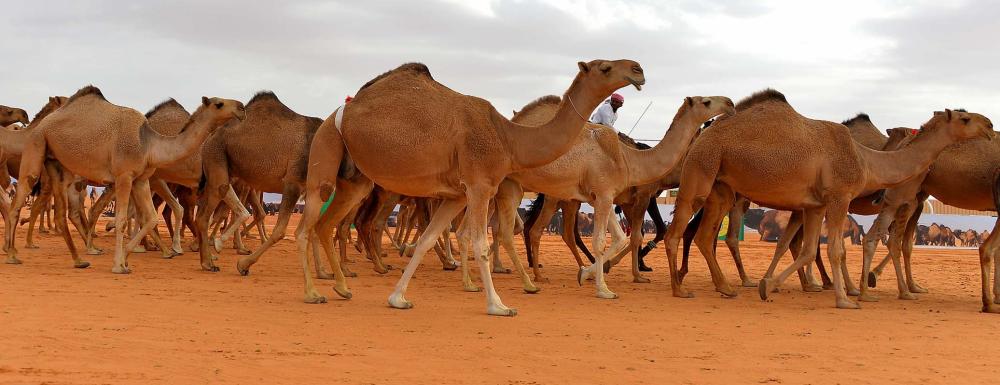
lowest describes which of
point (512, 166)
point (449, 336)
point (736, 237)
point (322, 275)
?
point (449, 336)

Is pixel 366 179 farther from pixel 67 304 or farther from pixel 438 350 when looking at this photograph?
pixel 438 350

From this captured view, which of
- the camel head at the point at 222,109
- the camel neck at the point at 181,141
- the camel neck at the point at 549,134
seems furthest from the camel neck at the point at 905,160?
the camel neck at the point at 181,141

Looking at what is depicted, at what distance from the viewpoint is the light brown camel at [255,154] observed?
13.9m

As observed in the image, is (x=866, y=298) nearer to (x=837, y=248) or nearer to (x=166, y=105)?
(x=837, y=248)

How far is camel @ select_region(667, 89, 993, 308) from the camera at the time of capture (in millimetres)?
11773

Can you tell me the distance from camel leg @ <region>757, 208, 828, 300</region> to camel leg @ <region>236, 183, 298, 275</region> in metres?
5.71

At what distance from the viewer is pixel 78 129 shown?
1345cm

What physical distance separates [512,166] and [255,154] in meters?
5.32

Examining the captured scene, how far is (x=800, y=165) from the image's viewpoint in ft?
38.6

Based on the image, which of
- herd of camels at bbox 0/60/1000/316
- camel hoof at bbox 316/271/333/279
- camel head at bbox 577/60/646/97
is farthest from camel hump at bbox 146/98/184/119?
camel head at bbox 577/60/646/97

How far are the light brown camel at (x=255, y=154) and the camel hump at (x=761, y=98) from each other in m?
5.67

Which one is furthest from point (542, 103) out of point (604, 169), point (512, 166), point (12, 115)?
point (12, 115)

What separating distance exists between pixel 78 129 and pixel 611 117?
7895mm

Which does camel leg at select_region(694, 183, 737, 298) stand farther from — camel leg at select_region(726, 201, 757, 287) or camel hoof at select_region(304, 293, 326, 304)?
camel hoof at select_region(304, 293, 326, 304)
